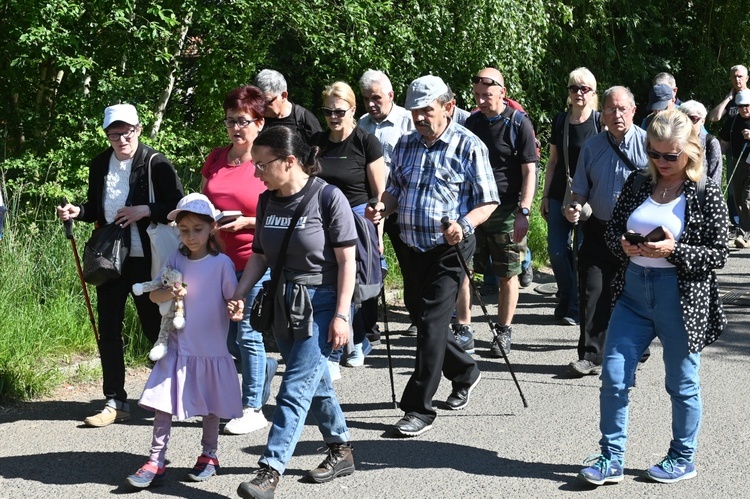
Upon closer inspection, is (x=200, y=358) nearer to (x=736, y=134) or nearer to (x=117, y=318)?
(x=117, y=318)

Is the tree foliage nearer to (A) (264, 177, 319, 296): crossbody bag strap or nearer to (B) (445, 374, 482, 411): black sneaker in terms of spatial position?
(B) (445, 374, 482, 411): black sneaker

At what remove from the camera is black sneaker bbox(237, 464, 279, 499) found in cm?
473

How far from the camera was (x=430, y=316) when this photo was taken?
6035mm

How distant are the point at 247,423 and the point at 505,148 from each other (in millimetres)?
3087

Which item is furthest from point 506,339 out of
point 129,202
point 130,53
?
point 130,53

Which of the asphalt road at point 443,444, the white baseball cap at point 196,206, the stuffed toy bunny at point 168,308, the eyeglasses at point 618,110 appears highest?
the eyeglasses at point 618,110

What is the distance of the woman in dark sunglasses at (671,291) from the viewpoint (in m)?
5.02

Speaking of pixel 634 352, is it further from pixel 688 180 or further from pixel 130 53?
pixel 130 53

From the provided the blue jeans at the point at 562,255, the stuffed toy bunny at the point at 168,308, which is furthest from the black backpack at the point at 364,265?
the blue jeans at the point at 562,255

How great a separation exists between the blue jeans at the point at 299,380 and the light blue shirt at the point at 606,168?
8.36 feet

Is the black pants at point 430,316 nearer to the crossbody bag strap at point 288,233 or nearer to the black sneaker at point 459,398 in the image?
the black sneaker at point 459,398

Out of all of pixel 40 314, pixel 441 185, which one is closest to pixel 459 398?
pixel 441 185

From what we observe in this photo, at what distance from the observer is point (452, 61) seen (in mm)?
12781

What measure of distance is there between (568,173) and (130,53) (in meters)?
4.11
